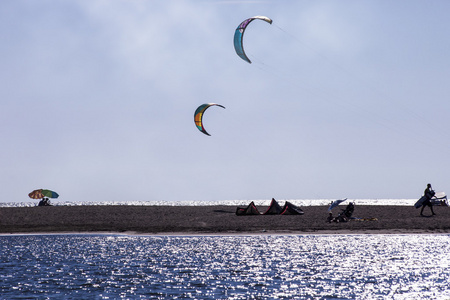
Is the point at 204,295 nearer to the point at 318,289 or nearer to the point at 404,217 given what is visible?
the point at 318,289

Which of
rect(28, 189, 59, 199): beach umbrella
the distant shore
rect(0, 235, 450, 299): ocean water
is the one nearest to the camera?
rect(0, 235, 450, 299): ocean water

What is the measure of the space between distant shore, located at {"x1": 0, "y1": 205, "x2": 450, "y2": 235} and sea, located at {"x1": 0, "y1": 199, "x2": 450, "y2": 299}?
0.89 metres

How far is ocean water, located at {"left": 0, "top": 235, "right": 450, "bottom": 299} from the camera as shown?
2069 cm

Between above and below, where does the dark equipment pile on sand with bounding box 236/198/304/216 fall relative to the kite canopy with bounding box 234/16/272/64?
below

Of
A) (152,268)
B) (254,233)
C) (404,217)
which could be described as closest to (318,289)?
(152,268)

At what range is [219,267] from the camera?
2752 centimetres

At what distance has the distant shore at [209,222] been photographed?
39.9 m

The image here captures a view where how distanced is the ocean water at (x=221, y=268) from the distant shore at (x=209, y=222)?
37.4 inches

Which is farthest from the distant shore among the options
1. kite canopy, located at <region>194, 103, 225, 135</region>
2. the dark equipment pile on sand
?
kite canopy, located at <region>194, 103, 225, 135</region>

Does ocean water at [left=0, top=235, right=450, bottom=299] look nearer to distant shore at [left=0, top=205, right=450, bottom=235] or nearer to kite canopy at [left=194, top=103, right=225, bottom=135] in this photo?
distant shore at [left=0, top=205, right=450, bottom=235]

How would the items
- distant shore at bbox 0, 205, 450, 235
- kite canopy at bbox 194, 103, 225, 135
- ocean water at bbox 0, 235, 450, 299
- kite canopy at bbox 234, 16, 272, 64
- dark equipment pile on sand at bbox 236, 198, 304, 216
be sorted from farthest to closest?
kite canopy at bbox 194, 103, 225, 135
dark equipment pile on sand at bbox 236, 198, 304, 216
distant shore at bbox 0, 205, 450, 235
kite canopy at bbox 234, 16, 272, 64
ocean water at bbox 0, 235, 450, 299

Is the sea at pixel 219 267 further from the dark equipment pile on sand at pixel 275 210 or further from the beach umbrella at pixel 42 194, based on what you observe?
the beach umbrella at pixel 42 194

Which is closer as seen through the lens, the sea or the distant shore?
the sea

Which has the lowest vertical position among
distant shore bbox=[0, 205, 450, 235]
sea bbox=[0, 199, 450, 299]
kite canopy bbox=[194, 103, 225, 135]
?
sea bbox=[0, 199, 450, 299]
